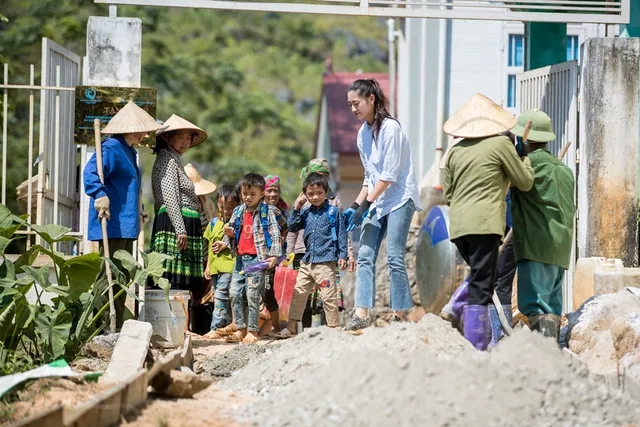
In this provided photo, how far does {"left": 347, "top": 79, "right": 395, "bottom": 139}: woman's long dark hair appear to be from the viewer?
8.38 m

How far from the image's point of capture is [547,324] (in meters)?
7.55

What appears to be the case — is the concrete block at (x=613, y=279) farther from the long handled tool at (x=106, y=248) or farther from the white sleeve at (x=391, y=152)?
the long handled tool at (x=106, y=248)

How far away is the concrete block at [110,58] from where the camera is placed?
9758 millimetres

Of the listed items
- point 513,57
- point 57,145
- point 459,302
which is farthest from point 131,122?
point 513,57

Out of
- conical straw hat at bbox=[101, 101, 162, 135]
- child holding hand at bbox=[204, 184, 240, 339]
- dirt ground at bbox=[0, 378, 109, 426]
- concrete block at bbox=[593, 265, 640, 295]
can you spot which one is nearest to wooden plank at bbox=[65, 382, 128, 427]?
dirt ground at bbox=[0, 378, 109, 426]

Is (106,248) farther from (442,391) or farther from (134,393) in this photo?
(442,391)

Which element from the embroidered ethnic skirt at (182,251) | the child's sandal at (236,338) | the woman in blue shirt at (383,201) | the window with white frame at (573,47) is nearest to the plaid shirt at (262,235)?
the embroidered ethnic skirt at (182,251)

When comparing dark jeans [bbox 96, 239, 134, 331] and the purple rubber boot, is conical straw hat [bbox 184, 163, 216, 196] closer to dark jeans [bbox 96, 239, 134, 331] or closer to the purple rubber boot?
dark jeans [bbox 96, 239, 134, 331]

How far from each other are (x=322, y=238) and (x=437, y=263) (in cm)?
503

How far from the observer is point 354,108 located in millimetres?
8391

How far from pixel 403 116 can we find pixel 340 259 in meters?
13.1

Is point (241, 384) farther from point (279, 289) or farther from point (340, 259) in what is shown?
point (279, 289)

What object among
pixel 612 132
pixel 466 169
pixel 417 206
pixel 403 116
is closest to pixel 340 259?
pixel 417 206

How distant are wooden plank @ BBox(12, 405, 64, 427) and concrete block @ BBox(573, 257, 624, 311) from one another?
5.59 m
